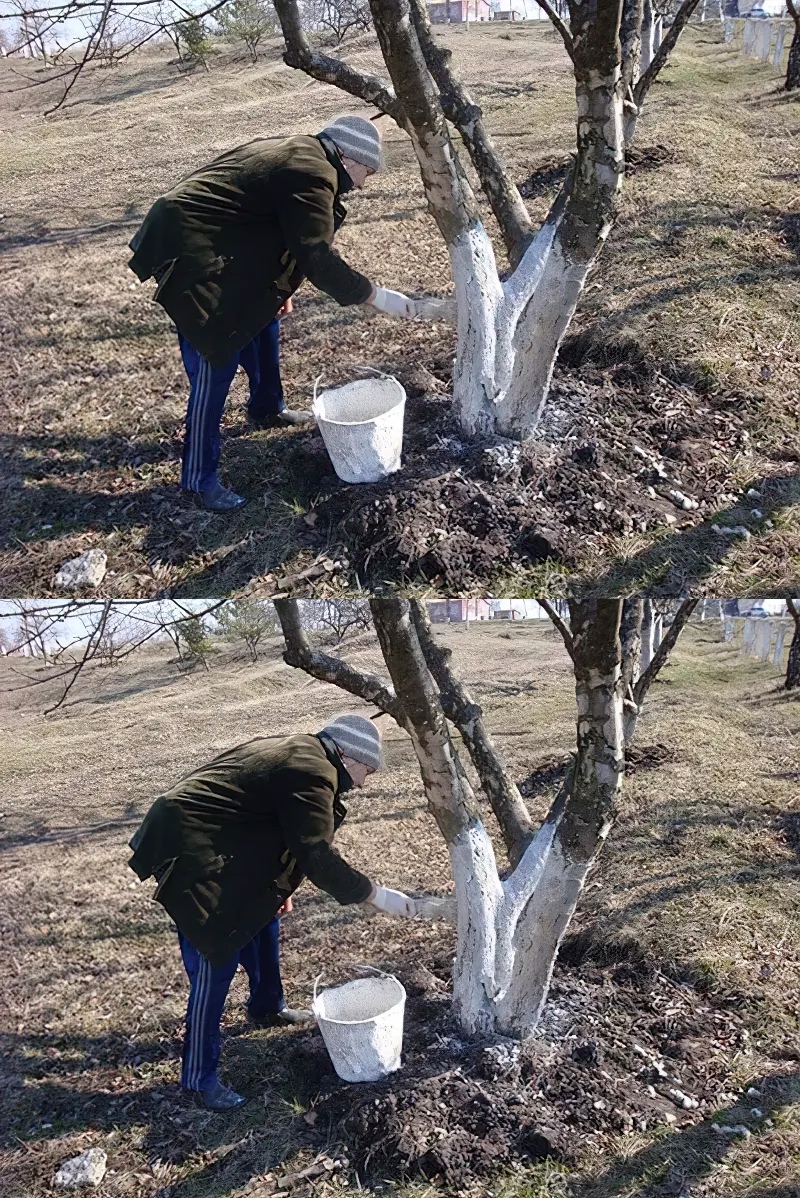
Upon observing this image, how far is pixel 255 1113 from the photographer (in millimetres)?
2787

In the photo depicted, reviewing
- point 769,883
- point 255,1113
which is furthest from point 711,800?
point 255,1113

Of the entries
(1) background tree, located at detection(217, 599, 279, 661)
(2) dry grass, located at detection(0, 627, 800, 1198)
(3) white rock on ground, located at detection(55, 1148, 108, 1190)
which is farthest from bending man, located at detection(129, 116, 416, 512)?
(3) white rock on ground, located at detection(55, 1148, 108, 1190)

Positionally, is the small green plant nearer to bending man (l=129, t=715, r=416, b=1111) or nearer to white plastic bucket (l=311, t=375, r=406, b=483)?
white plastic bucket (l=311, t=375, r=406, b=483)

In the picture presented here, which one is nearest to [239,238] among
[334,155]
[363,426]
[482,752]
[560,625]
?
[334,155]

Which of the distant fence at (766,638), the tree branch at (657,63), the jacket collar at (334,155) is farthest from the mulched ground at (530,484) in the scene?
the distant fence at (766,638)

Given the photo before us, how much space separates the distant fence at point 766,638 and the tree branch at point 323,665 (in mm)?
4651

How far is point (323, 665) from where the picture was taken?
2994mm

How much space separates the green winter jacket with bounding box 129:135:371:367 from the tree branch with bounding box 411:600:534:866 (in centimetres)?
110

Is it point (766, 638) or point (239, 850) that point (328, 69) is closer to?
A: point (239, 850)

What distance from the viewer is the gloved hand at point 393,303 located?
287 centimetres

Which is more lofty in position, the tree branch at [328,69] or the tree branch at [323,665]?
the tree branch at [328,69]

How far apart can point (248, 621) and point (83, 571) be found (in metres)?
1.13

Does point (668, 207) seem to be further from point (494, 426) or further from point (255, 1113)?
point (255, 1113)

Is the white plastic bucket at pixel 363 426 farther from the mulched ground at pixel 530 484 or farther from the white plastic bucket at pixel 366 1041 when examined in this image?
the white plastic bucket at pixel 366 1041
